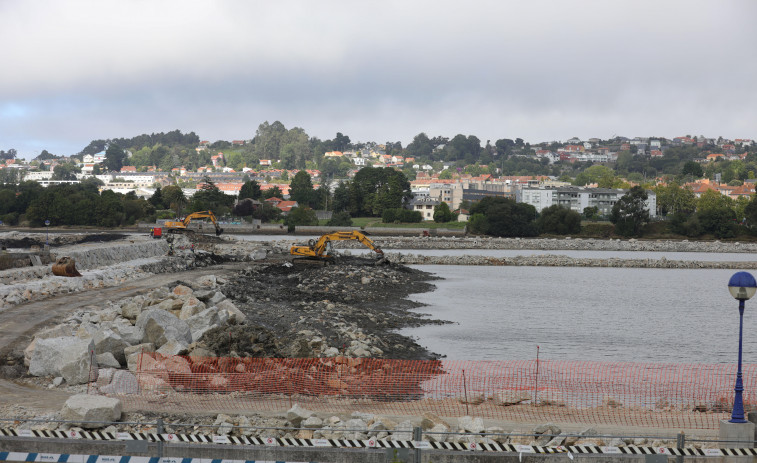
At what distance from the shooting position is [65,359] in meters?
13.3

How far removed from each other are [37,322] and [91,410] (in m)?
9.86

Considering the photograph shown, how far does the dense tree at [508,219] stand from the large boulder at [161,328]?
3199 inches

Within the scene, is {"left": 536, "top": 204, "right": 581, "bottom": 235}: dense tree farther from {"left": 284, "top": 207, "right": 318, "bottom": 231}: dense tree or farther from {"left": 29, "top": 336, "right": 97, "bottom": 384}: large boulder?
{"left": 29, "top": 336, "right": 97, "bottom": 384}: large boulder

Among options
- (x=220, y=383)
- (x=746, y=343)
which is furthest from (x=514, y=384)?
(x=746, y=343)

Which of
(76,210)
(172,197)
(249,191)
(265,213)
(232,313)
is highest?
(249,191)

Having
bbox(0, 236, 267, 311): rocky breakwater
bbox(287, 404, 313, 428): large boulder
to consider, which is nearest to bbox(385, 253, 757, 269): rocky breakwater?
bbox(0, 236, 267, 311): rocky breakwater

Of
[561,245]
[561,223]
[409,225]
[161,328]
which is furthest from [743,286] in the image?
[561,223]

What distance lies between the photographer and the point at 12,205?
9462 cm

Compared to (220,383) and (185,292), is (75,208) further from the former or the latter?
(220,383)

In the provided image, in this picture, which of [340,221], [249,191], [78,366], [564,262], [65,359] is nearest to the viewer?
[78,366]

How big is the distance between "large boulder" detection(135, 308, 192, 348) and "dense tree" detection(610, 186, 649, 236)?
90764 millimetres

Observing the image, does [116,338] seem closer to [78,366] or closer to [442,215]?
[78,366]

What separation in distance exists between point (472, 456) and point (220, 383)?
5325 millimetres

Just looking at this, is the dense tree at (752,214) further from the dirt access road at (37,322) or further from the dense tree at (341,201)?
the dirt access road at (37,322)
